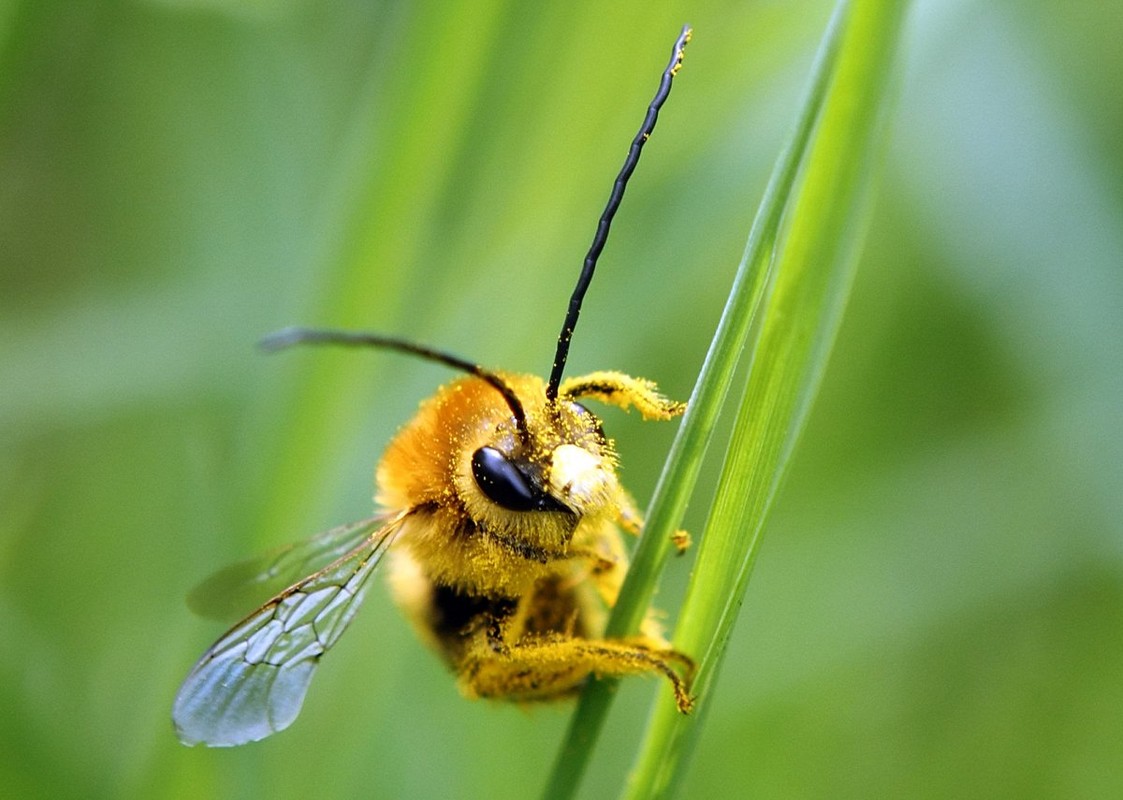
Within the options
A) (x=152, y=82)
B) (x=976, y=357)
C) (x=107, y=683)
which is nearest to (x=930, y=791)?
(x=976, y=357)

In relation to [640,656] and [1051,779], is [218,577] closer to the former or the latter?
[640,656]

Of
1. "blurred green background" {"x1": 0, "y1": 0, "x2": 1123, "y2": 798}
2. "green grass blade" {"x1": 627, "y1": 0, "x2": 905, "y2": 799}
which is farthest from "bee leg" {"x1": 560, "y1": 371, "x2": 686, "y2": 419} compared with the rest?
"blurred green background" {"x1": 0, "y1": 0, "x2": 1123, "y2": 798}

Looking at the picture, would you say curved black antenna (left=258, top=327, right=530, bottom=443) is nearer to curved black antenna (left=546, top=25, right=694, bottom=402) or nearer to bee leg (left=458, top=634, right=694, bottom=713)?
curved black antenna (left=546, top=25, right=694, bottom=402)

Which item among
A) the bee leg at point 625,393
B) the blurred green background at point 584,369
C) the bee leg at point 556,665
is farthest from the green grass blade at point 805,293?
the blurred green background at point 584,369

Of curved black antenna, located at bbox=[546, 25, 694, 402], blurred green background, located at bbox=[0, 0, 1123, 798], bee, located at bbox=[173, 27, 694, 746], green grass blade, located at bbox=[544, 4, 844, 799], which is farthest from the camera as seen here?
blurred green background, located at bbox=[0, 0, 1123, 798]

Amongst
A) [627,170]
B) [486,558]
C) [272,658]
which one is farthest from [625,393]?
[272,658]

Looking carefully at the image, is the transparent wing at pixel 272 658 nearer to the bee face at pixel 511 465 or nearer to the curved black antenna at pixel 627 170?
the bee face at pixel 511 465
